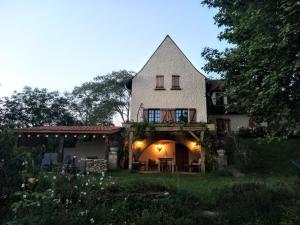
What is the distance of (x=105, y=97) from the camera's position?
39875 mm

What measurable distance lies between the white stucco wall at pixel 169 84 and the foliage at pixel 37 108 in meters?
19.5

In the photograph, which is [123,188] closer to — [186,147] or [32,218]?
[32,218]

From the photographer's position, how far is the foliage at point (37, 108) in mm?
37656

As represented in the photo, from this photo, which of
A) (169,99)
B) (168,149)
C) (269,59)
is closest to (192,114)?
(169,99)

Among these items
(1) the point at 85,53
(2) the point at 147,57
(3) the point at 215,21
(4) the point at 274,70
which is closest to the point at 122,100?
(2) the point at 147,57

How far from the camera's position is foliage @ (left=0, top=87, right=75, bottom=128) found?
1483 inches

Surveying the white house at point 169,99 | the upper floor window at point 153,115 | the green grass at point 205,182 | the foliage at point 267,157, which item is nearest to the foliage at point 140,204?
the green grass at point 205,182

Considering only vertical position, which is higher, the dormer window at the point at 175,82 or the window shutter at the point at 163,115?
the dormer window at the point at 175,82

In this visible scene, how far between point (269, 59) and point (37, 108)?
33.9 meters

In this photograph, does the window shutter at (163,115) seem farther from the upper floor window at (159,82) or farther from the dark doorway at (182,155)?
the dark doorway at (182,155)

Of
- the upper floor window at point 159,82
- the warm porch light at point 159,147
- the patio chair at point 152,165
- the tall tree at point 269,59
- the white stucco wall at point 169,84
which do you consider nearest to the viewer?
the tall tree at point 269,59

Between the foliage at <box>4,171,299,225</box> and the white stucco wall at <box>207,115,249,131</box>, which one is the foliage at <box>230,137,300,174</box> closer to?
the white stucco wall at <box>207,115,249,131</box>

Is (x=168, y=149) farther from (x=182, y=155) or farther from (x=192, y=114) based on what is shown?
(x=192, y=114)

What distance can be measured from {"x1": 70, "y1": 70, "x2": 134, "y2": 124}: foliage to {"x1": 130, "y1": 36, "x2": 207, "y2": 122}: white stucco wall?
15.2 m
